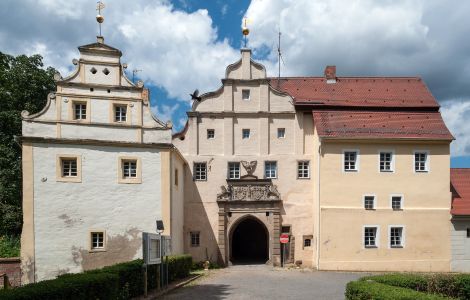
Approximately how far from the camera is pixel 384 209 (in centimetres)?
2534

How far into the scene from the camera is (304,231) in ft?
88.4

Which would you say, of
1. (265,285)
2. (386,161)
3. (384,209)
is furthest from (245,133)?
(265,285)

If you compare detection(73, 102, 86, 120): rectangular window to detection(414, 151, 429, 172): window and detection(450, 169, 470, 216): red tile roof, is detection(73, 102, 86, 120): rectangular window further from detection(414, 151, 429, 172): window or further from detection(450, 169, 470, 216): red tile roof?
detection(450, 169, 470, 216): red tile roof

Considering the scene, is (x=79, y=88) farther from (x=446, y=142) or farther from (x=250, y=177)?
(x=446, y=142)

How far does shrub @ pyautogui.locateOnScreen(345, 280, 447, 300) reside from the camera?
10031 millimetres

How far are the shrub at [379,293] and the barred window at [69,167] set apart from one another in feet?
48.5

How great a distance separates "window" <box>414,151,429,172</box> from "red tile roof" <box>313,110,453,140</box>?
100cm

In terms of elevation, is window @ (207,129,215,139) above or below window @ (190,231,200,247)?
above

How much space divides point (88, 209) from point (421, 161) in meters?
18.4

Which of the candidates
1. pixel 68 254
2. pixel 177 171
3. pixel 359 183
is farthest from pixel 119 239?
pixel 359 183

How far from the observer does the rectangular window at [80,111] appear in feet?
72.3

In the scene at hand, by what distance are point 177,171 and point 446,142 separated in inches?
608

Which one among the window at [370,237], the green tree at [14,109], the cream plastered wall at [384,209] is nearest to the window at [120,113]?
the green tree at [14,109]

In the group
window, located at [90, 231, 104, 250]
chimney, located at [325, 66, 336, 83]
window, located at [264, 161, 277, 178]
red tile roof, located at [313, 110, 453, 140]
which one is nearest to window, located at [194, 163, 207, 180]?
window, located at [264, 161, 277, 178]
